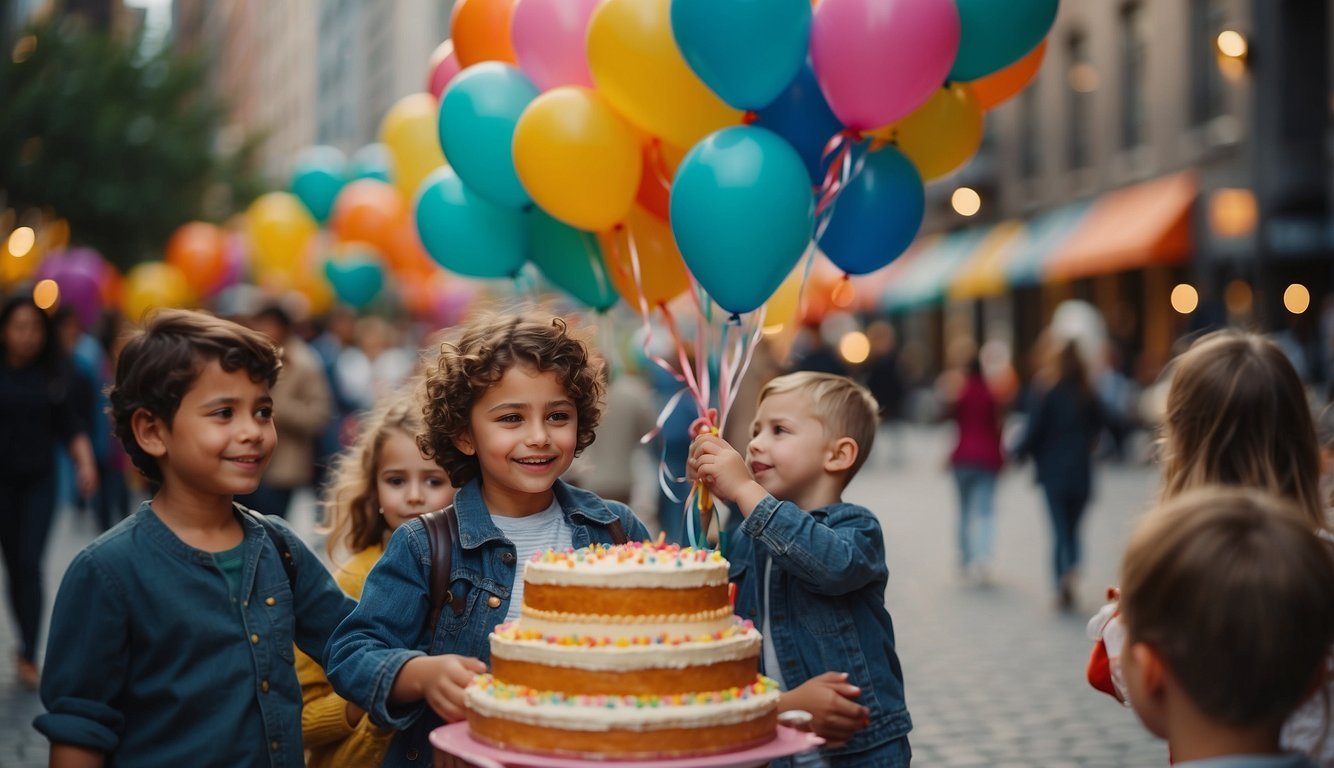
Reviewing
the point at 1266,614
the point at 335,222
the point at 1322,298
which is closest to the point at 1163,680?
the point at 1266,614

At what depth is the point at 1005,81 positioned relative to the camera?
5805 millimetres

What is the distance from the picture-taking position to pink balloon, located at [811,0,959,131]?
4773 mm

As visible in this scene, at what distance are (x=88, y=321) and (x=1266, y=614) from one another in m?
16.5

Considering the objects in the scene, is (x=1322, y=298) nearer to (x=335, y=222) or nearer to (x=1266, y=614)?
(x=335, y=222)

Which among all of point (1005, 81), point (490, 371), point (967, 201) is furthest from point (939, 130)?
point (967, 201)

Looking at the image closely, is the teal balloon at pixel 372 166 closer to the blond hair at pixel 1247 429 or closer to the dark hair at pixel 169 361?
the dark hair at pixel 169 361

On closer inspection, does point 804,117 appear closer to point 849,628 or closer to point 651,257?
point 651,257

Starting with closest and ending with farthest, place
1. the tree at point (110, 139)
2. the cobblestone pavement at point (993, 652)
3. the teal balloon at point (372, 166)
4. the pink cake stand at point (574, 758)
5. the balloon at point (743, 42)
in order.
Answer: the pink cake stand at point (574, 758) < the balloon at point (743, 42) < the cobblestone pavement at point (993, 652) < the teal balloon at point (372, 166) < the tree at point (110, 139)

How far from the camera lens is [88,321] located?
16.8 metres

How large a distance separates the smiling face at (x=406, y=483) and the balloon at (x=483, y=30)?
2188 millimetres

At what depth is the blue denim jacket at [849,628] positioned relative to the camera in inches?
136

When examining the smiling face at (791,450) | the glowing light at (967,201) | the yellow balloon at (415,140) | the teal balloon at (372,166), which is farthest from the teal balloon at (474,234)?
the glowing light at (967,201)

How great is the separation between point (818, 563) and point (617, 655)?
0.83 metres

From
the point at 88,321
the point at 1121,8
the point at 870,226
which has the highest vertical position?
the point at 1121,8
